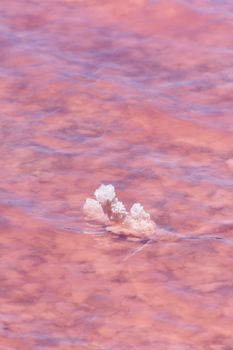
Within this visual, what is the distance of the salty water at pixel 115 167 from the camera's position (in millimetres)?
2748

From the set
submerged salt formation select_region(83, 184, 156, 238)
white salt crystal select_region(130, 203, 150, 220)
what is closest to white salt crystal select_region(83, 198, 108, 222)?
submerged salt formation select_region(83, 184, 156, 238)

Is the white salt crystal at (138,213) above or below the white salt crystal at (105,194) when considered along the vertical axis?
below

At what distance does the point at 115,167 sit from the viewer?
360 centimetres

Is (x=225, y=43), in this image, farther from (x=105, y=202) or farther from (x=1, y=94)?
(x=105, y=202)

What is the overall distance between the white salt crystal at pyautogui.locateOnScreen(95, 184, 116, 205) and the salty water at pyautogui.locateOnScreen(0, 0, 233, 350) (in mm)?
95

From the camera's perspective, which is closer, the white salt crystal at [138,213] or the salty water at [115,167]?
the salty water at [115,167]

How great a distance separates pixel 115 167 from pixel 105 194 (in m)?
0.43

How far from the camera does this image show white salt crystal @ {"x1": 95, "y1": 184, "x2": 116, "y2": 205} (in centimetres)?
316

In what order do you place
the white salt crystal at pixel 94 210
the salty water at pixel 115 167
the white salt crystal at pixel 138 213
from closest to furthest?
the salty water at pixel 115 167
the white salt crystal at pixel 138 213
the white salt crystal at pixel 94 210

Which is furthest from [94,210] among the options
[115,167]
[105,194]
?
[115,167]

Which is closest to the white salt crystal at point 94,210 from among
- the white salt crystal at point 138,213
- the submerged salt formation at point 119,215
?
the submerged salt formation at point 119,215

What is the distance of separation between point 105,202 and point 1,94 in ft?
3.85

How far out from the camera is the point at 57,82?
4293 millimetres

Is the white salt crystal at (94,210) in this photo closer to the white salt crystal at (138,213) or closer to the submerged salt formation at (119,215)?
the submerged salt formation at (119,215)
